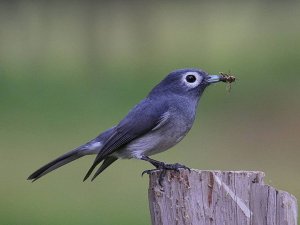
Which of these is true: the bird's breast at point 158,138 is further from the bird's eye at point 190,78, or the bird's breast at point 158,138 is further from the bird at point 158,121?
the bird's eye at point 190,78

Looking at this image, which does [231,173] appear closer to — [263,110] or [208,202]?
[208,202]

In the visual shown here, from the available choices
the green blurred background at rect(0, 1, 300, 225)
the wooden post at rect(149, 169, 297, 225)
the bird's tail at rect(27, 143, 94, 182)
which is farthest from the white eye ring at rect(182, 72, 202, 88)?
the green blurred background at rect(0, 1, 300, 225)

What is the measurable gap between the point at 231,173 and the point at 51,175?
899cm

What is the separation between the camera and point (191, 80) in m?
8.54

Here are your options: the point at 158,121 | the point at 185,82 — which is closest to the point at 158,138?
the point at 158,121

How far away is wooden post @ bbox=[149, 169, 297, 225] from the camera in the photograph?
604 centimetres

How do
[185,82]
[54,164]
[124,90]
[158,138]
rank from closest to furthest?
[158,138], [185,82], [54,164], [124,90]

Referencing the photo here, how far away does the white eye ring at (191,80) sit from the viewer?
8.51m

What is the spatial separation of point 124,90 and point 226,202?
50.4ft

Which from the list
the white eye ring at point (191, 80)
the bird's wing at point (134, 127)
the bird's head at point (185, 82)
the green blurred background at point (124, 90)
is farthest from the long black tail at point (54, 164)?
the green blurred background at point (124, 90)

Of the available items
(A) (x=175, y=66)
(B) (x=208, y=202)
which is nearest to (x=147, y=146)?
(B) (x=208, y=202)

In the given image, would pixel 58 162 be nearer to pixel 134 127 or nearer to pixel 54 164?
pixel 54 164

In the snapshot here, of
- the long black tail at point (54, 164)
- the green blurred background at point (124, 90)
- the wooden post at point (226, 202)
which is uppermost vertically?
the green blurred background at point (124, 90)

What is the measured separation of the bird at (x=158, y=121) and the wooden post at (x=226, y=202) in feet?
6.70
